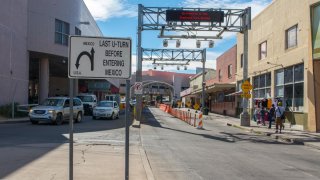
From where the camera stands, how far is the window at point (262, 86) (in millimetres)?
35750

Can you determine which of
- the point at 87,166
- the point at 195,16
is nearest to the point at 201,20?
the point at 195,16

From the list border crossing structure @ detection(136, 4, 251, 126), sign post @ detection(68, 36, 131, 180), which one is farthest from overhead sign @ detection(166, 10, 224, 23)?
sign post @ detection(68, 36, 131, 180)

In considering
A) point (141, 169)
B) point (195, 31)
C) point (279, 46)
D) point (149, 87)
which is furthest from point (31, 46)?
point (149, 87)

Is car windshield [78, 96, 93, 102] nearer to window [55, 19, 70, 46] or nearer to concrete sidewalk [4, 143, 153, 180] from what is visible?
window [55, 19, 70, 46]

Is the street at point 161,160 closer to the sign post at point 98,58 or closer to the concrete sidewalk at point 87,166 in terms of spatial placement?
the concrete sidewalk at point 87,166

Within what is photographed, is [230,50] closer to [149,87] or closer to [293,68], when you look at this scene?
[293,68]

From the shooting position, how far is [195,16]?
31719 millimetres

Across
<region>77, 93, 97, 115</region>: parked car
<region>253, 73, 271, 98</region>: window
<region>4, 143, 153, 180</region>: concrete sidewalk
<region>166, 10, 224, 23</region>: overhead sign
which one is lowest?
<region>4, 143, 153, 180</region>: concrete sidewalk

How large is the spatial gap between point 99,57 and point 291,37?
82.2ft

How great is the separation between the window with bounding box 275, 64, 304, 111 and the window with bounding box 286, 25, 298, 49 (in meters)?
1.40

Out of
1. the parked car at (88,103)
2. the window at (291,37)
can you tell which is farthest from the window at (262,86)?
the parked car at (88,103)

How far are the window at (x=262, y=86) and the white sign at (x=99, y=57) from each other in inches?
1155

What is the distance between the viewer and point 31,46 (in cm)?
3950

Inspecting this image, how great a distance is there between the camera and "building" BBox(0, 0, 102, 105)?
34031 mm
